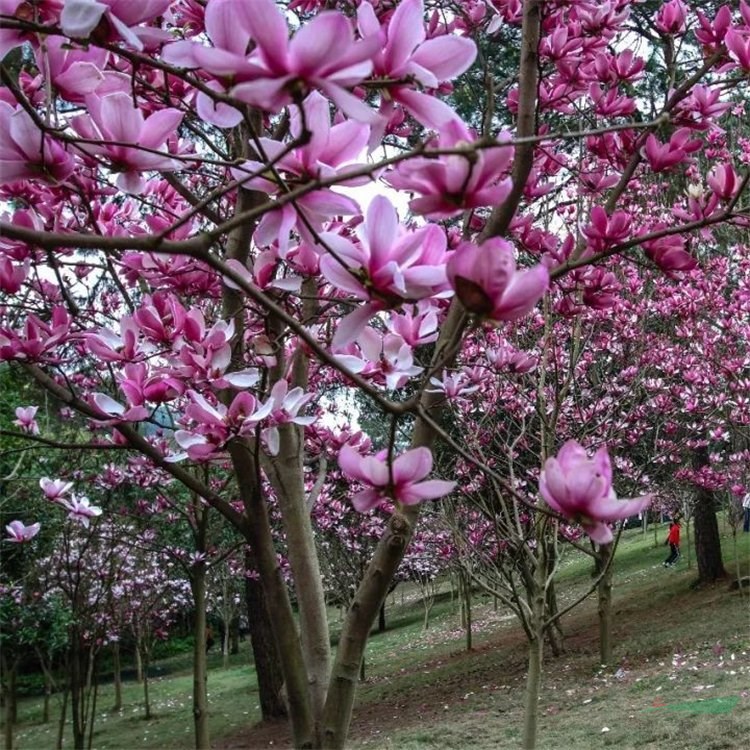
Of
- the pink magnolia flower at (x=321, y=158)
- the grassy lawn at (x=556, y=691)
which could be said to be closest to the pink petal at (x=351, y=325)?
the pink magnolia flower at (x=321, y=158)

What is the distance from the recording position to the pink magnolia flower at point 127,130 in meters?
0.90

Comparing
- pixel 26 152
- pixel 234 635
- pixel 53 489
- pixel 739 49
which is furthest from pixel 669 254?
pixel 234 635

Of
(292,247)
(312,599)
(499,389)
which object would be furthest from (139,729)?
(292,247)

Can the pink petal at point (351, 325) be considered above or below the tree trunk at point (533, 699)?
above

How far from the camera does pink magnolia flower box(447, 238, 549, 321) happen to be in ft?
2.32

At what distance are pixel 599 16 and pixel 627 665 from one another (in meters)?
7.49

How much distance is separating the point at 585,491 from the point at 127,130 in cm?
66

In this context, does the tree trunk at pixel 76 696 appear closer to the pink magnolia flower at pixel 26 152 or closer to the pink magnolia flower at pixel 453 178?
→ the pink magnolia flower at pixel 26 152

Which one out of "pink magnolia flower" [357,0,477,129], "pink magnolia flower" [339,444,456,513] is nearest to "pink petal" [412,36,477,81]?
"pink magnolia flower" [357,0,477,129]

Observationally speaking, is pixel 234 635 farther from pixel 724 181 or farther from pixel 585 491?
pixel 585 491

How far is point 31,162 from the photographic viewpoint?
0.93 meters

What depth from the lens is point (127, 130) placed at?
92 cm

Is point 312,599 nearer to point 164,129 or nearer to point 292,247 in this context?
point 292,247

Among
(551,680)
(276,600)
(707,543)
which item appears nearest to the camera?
(276,600)
